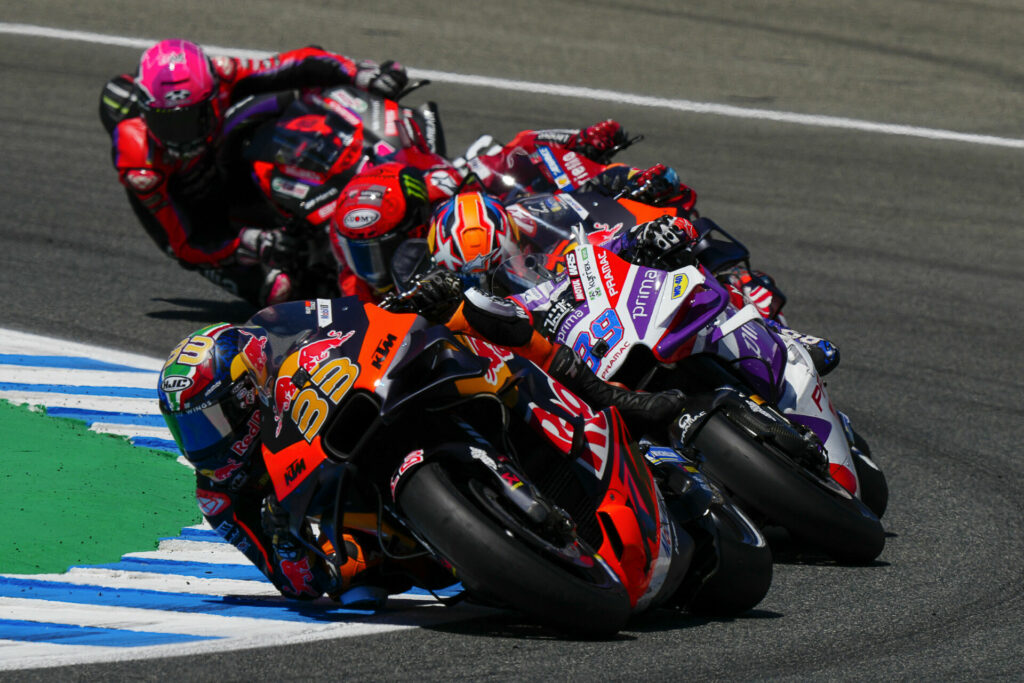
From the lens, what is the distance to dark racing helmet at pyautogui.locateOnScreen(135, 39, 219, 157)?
964 centimetres

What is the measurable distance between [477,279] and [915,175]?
7.71 meters

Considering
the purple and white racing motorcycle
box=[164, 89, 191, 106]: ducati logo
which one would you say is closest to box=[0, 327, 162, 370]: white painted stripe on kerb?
box=[164, 89, 191, 106]: ducati logo

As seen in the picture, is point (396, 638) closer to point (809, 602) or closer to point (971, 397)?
point (809, 602)

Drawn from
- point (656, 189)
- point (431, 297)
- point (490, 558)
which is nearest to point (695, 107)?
point (656, 189)

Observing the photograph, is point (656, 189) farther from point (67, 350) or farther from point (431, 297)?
point (67, 350)

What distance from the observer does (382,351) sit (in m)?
4.77

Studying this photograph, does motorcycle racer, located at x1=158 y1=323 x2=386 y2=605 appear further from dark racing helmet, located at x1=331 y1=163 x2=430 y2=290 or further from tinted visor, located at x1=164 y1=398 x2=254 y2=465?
dark racing helmet, located at x1=331 y1=163 x2=430 y2=290

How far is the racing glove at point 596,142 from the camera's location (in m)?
9.27

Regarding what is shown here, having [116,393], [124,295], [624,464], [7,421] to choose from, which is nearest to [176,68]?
[124,295]

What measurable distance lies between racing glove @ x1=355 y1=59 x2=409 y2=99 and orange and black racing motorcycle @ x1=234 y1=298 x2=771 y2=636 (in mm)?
5397

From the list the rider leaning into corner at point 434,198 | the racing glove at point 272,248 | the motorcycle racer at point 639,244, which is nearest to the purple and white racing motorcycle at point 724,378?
the motorcycle racer at point 639,244

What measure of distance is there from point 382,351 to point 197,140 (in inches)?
217

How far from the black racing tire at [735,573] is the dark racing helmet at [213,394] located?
155 centimetres

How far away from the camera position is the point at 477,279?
6.62 meters
